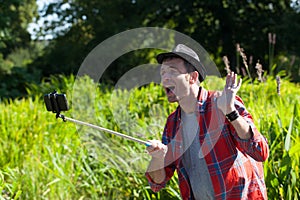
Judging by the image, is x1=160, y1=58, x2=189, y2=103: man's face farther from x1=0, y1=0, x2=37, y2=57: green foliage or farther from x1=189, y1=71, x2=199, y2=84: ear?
x1=0, y1=0, x2=37, y2=57: green foliage

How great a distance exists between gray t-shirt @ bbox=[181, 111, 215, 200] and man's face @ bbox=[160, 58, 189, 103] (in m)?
0.14

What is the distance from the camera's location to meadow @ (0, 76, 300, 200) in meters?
2.93

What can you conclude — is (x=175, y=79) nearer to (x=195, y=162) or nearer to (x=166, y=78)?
(x=166, y=78)

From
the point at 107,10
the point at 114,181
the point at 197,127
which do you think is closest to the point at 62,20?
the point at 107,10

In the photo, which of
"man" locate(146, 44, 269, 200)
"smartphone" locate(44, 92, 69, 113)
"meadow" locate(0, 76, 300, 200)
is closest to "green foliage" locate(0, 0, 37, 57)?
"meadow" locate(0, 76, 300, 200)

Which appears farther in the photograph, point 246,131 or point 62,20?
point 62,20

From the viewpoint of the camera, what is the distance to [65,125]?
4801 millimetres

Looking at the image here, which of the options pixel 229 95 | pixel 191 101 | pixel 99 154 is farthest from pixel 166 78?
pixel 99 154

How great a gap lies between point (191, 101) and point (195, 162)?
10.6 inches

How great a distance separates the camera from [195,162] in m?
1.99

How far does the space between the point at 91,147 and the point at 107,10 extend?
12279 millimetres

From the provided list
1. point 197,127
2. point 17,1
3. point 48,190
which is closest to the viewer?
point 197,127

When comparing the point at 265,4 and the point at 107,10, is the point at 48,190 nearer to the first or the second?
the point at 107,10

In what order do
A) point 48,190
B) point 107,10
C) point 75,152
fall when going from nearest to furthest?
1. point 48,190
2. point 75,152
3. point 107,10
